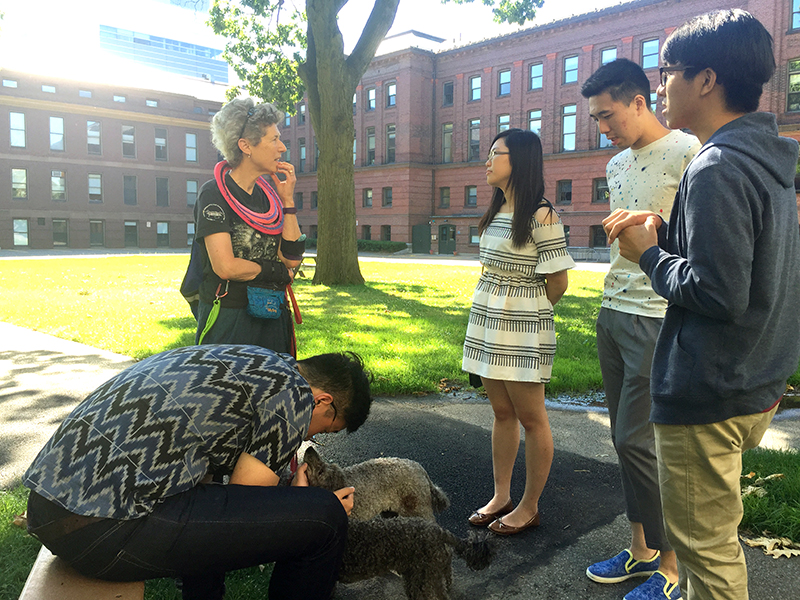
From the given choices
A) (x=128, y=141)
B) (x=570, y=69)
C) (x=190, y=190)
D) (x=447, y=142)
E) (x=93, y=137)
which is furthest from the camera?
(x=190, y=190)

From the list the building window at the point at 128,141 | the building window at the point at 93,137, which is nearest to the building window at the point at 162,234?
the building window at the point at 128,141

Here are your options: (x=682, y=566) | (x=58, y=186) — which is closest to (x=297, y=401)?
(x=682, y=566)

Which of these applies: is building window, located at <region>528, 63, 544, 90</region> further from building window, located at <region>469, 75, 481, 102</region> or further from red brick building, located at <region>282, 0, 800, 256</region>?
building window, located at <region>469, 75, 481, 102</region>

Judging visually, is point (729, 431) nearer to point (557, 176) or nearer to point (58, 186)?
point (557, 176)

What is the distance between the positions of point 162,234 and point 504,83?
100 ft

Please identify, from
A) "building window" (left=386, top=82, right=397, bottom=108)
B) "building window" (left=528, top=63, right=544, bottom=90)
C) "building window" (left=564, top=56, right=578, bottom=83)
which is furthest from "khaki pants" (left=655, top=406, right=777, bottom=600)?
"building window" (left=386, top=82, right=397, bottom=108)

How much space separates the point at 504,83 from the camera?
45375 millimetres

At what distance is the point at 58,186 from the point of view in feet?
167

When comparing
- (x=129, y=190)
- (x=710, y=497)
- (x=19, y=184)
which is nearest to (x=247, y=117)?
(x=710, y=497)

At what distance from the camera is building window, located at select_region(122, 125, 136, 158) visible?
53000 mm

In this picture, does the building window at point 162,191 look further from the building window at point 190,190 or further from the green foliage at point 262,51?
the green foliage at point 262,51

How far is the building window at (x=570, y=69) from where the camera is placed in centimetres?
4194

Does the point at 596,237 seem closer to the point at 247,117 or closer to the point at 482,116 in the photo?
the point at 482,116

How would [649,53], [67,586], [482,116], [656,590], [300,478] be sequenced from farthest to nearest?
[482,116] < [649,53] < [656,590] < [300,478] < [67,586]
